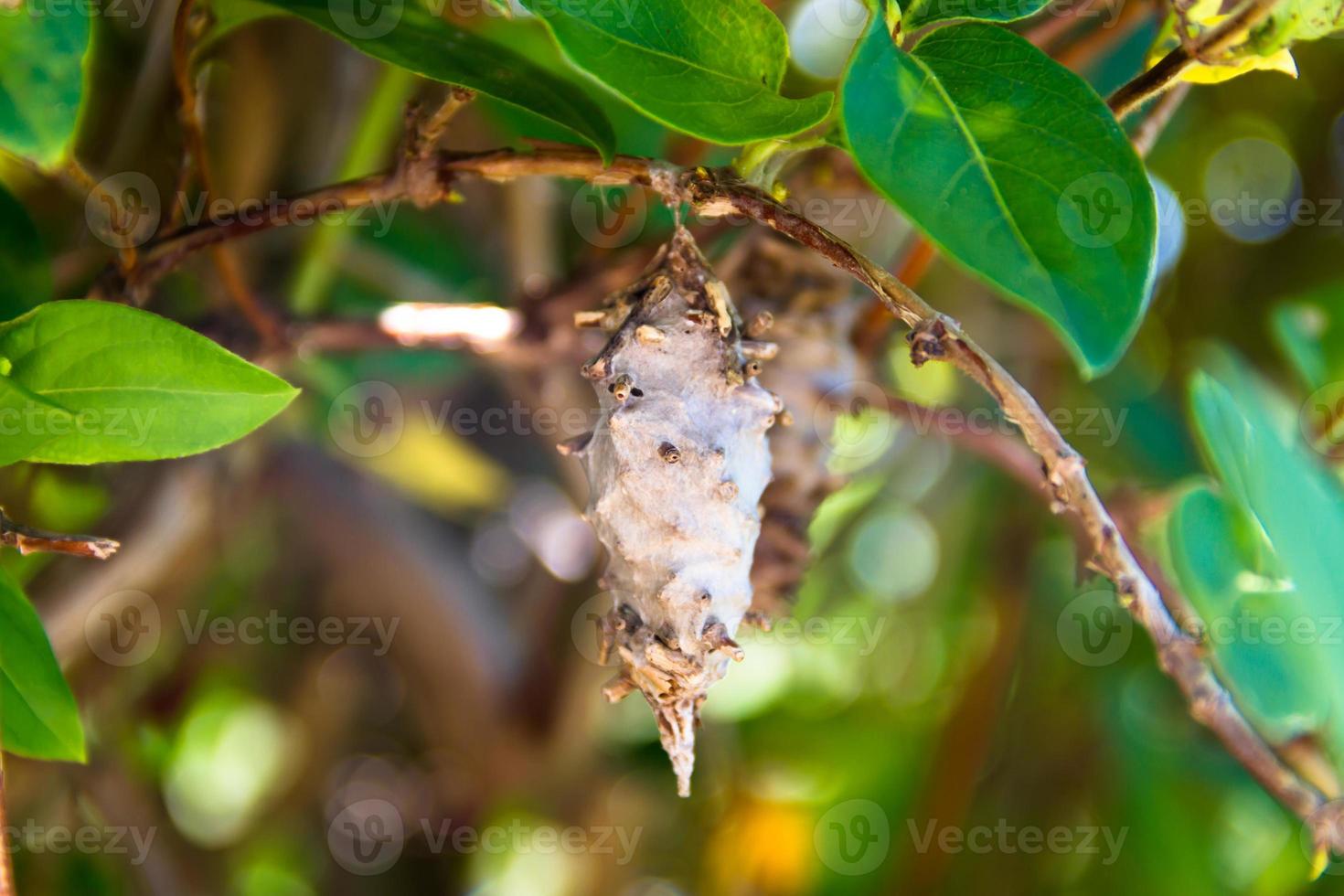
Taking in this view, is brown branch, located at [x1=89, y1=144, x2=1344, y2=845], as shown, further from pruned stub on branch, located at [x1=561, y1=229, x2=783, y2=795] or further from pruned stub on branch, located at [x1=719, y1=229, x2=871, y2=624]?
pruned stub on branch, located at [x1=719, y1=229, x2=871, y2=624]

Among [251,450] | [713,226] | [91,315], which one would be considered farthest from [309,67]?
[91,315]

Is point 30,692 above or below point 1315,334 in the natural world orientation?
below

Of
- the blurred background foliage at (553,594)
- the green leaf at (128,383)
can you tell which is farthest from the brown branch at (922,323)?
the blurred background foliage at (553,594)

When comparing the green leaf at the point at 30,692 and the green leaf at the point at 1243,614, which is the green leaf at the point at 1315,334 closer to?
the green leaf at the point at 1243,614

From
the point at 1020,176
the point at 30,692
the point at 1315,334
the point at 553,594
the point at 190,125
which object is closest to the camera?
the point at 1020,176

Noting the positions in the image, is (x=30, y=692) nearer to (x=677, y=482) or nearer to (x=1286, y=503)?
(x=677, y=482)

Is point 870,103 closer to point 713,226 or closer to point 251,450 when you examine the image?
point 713,226

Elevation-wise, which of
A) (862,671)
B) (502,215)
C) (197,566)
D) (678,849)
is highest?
(502,215)

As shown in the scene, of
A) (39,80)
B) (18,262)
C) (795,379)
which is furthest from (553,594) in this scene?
(39,80)
